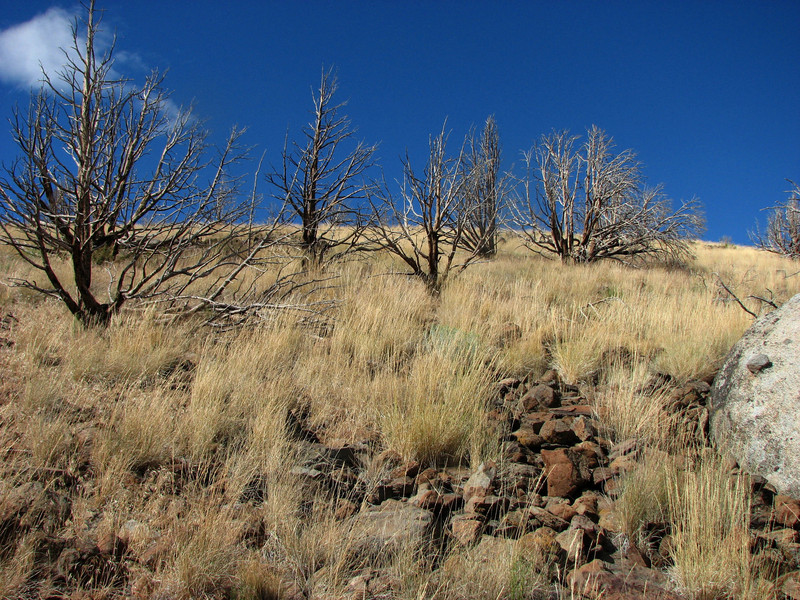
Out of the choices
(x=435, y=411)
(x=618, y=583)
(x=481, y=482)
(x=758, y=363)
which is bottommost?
(x=618, y=583)

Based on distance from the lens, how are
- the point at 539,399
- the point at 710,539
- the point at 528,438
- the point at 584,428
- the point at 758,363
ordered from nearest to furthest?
the point at 710,539 < the point at 758,363 < the point at 528,438 < the point at 584,428 < the point at 539,399

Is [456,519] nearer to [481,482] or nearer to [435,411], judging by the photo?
[481,482]

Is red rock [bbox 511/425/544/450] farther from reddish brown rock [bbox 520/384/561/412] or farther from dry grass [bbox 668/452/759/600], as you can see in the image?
dry grass [bbox 668/452/759/600]

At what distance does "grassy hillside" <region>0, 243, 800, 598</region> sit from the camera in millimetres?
2002

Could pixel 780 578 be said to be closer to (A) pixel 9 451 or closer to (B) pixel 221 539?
(B) pixel 221 539

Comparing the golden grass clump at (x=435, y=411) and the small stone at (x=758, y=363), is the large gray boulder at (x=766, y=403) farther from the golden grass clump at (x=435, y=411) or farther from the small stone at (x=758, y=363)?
the golden grass clump at (x=435, y=411)

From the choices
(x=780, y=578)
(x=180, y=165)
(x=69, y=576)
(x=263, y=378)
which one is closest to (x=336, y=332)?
(x=263, y=378)

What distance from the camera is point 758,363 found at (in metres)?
3.08

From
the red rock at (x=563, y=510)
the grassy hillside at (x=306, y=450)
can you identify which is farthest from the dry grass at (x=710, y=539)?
the red rock at (x=563, y=510)

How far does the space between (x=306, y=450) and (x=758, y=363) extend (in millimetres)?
2930

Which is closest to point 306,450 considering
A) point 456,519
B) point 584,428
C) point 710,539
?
point 456,519

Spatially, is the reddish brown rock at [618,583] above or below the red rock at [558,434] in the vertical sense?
below

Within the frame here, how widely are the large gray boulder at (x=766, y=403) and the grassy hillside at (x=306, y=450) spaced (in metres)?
0.21

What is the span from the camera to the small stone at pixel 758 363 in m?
3.05
